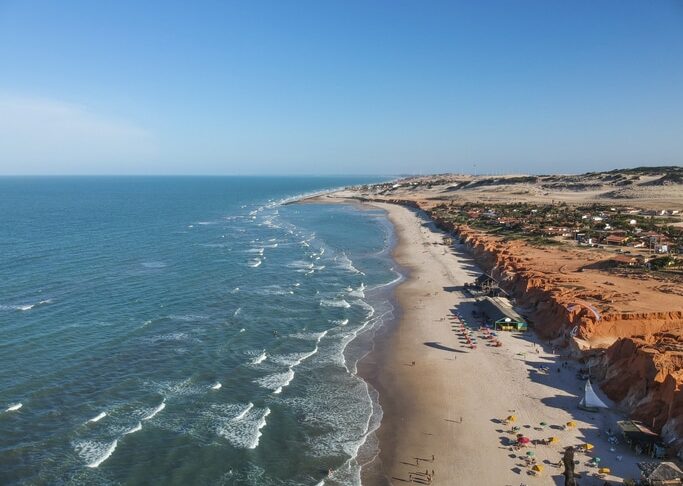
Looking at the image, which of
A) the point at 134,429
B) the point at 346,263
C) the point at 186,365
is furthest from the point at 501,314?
the point at 346,263

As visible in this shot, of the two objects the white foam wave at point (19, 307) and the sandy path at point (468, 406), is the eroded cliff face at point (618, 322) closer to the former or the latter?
the sandy path at point (468, 406)

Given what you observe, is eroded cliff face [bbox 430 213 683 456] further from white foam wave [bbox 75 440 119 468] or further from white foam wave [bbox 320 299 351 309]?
white foam wave [bbox 75 440 119 468]

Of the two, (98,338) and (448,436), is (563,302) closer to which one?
(448,436)

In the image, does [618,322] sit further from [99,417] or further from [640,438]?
[99,417]

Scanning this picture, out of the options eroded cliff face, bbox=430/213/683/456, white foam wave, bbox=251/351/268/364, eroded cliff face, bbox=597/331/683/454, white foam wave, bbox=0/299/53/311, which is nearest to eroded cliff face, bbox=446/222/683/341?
eroded cliff face, bbox=430/213/683/456

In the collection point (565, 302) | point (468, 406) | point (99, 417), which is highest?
point (565, 302)
